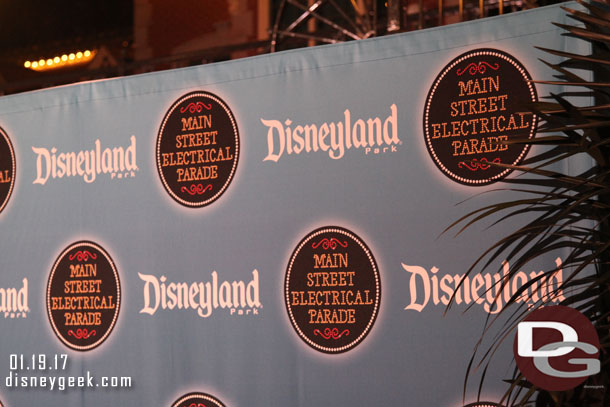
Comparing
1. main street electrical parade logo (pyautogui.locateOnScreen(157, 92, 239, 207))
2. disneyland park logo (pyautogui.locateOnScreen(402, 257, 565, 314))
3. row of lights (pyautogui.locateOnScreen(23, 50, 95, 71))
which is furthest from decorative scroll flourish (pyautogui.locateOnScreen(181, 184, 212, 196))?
row of lights (pyautogui.locateOnScreen(23, 50, 95, 71))

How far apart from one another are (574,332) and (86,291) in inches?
79.8

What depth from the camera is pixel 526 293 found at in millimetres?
2260

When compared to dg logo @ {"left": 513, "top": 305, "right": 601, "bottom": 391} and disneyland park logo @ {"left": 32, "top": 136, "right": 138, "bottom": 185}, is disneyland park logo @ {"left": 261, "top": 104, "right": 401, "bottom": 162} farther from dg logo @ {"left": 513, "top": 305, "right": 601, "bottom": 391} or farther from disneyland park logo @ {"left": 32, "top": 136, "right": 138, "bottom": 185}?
dg logo @ {"left": 513, "top": 305, "right": 601, "bottom": 391}

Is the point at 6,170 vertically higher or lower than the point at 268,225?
higher

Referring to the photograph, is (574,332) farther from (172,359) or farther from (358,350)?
(172,359)

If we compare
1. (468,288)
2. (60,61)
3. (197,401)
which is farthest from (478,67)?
(60,61)

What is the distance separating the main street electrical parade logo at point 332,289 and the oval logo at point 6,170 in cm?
138

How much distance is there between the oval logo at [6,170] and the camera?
10.7ft

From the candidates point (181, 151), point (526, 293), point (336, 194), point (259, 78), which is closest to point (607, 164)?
point (526, 293)

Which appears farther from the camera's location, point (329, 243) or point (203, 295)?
point (203, 295)

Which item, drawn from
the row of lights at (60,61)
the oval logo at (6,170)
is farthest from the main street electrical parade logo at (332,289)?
the row of lights at (60,61)

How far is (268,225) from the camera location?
270cm

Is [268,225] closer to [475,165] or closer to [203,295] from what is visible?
[203,295]

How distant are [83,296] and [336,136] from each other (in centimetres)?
124
